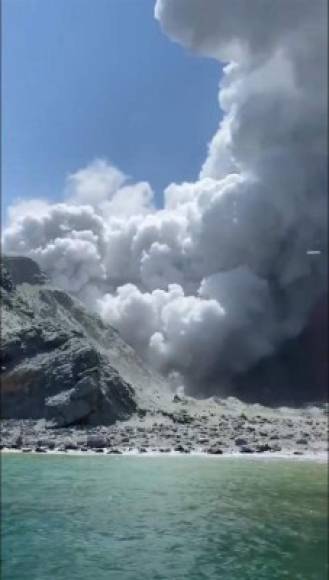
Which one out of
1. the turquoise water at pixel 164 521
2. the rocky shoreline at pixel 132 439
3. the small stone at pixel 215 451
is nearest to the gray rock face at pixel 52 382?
the rocky shoreline at pixel 132 439

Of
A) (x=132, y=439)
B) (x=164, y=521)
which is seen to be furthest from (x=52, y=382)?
(x=164, y=521)

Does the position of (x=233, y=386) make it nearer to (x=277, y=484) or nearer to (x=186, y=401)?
(x=186, y=401)

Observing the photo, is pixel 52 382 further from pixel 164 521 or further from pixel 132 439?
pixel 164 521

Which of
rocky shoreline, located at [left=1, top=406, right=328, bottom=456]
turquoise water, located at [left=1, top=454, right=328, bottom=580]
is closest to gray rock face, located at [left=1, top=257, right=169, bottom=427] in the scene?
rocky shoreline, located at [left=1, top=406, right=328, bottom=456]

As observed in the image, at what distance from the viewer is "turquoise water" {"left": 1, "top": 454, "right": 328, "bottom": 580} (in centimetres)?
774

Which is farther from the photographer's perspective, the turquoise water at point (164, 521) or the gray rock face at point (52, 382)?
the gray rock face at point (52, 382)

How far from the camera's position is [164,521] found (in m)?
13.4

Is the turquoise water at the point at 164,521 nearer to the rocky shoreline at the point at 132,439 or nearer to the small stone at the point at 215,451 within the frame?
the small stone at the point at 215,451

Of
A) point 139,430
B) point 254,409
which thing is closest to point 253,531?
point 254,409

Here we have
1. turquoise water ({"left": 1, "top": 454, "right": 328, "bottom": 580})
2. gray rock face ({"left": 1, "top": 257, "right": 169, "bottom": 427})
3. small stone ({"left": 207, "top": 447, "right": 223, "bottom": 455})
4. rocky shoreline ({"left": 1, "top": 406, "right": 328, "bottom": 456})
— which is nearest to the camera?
turquoise water ({"left": 1, "top": 454, "right": 328, "bottom": 580})

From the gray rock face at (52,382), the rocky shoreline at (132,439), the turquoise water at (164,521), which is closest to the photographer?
the turquoise water at (164,521)

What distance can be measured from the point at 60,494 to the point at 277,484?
7603mm

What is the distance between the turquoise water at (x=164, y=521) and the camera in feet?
25.4

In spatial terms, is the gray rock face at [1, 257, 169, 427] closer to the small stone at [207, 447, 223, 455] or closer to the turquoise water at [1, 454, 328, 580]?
the small stone at [207, 447, 223, 455]
